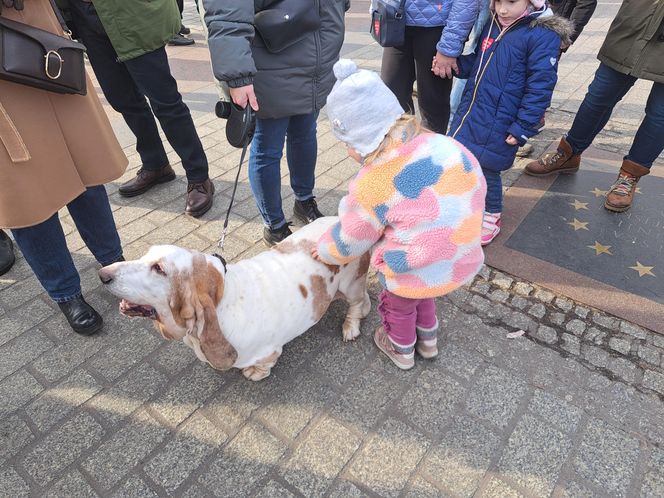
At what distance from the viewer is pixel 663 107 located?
10.8ft

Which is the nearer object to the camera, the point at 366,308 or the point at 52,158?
the point at 52,158

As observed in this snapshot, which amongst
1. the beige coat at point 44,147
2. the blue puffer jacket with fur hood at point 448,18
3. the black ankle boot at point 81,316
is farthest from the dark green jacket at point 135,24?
the blue puffer jacket with fur hood at point 448,18

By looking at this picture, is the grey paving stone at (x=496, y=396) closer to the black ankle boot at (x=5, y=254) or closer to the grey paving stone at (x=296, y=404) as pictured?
the grey paving stone at (x=296, y=404)

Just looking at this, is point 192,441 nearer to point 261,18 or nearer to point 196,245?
point 196,245

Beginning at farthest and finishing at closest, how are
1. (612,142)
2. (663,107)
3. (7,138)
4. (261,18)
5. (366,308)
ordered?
1. (612,142)
2. (663,107)
3. (366,308)
4. (261,18)
5. (7,138)

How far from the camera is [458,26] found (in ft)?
9.93

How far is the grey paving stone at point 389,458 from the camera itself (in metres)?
2.05

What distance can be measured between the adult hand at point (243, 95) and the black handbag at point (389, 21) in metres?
1.56

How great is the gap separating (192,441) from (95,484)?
44 cm

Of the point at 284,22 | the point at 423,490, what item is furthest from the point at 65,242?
the point at 423,490

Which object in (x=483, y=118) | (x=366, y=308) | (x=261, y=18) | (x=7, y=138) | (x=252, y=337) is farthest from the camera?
(x=483, y=118)

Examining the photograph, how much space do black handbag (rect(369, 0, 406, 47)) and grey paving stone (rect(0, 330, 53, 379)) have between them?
314 centimetres

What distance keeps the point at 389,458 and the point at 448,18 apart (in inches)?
109

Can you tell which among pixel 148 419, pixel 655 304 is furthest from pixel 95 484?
pixel 655 304
